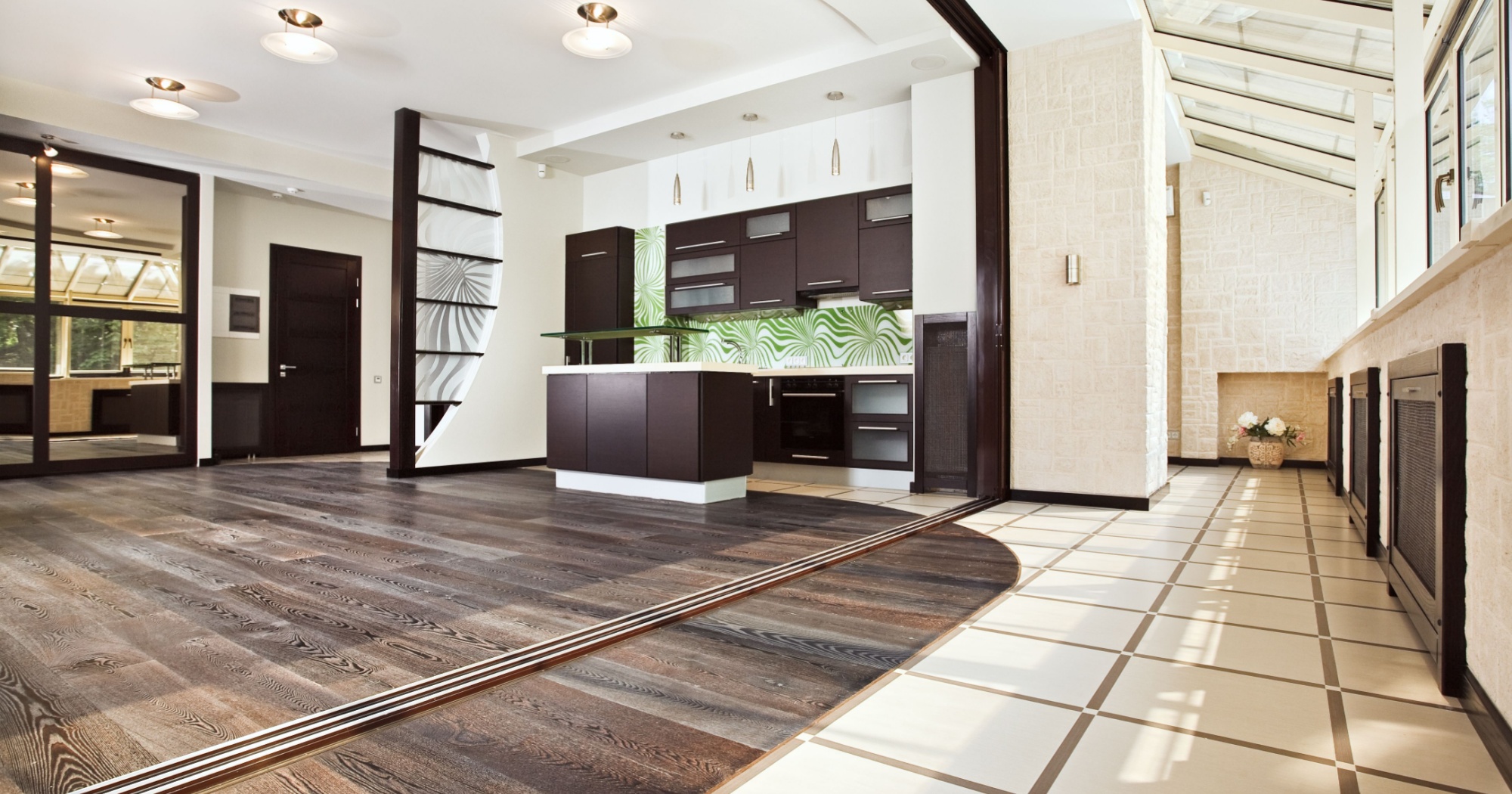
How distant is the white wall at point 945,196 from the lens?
511cm

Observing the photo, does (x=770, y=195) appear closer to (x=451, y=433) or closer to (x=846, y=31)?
(x=846, y=31)

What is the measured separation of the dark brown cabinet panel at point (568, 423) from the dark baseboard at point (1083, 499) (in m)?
3.03

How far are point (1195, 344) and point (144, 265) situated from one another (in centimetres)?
1006

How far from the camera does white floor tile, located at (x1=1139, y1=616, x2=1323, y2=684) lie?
1.90 metres

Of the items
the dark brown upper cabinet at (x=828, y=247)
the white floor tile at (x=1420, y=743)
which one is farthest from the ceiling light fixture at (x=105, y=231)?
the white floor tile at (x=1420, y=743)

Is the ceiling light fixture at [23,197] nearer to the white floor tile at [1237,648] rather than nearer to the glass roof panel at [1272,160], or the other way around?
the white floor tile at [1237,648]

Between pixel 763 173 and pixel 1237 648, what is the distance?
538 centimetres

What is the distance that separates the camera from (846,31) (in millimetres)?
4926

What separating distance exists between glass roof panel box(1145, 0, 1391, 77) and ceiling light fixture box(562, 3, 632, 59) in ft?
10.9

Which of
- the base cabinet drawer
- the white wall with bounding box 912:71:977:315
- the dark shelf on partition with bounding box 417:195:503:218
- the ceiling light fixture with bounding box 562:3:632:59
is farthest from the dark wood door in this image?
the white wall with bounding box 912:71:977:315

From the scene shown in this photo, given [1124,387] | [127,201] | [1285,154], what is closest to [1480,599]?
[1124,387]

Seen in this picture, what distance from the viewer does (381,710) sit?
163cm

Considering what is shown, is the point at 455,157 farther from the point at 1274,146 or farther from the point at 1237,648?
the point at 1274,146

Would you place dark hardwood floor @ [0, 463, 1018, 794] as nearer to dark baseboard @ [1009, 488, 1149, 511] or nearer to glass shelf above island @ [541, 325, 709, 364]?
dark baseboard @ [1009, 488, 1149, 511]
